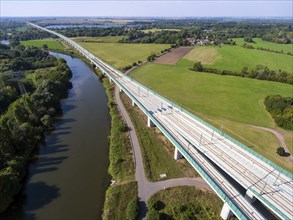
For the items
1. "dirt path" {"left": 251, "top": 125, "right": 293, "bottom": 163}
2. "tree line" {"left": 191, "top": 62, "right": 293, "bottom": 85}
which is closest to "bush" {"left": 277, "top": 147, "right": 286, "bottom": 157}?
"dirt path" {"left": 251, "top": 125, "right": 293, "bottom": 163}

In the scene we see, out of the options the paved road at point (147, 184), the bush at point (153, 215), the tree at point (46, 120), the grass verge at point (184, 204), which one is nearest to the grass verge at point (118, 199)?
the paved road at point (147, 184)

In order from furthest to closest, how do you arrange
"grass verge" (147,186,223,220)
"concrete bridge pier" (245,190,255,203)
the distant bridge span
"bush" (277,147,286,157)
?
"bush" (277,147,286,157) → "grass verge" (147,186,223,220) → "concrete bridge pier" (245,190,255,203) → the distant bridge span

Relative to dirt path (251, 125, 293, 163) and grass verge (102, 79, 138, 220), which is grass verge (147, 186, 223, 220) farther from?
dirt path (251, 125, 293, 163)

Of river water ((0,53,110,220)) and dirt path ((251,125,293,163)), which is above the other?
dirt path ((251,125,293,163))

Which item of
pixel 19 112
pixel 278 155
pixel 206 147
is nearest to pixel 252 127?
pixel 278 155

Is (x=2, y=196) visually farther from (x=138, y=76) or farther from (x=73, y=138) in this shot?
(x=138, y=76)

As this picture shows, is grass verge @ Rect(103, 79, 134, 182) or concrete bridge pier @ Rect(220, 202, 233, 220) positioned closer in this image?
concrete bridge pier @ Rect(220, 202, 233, 220)
